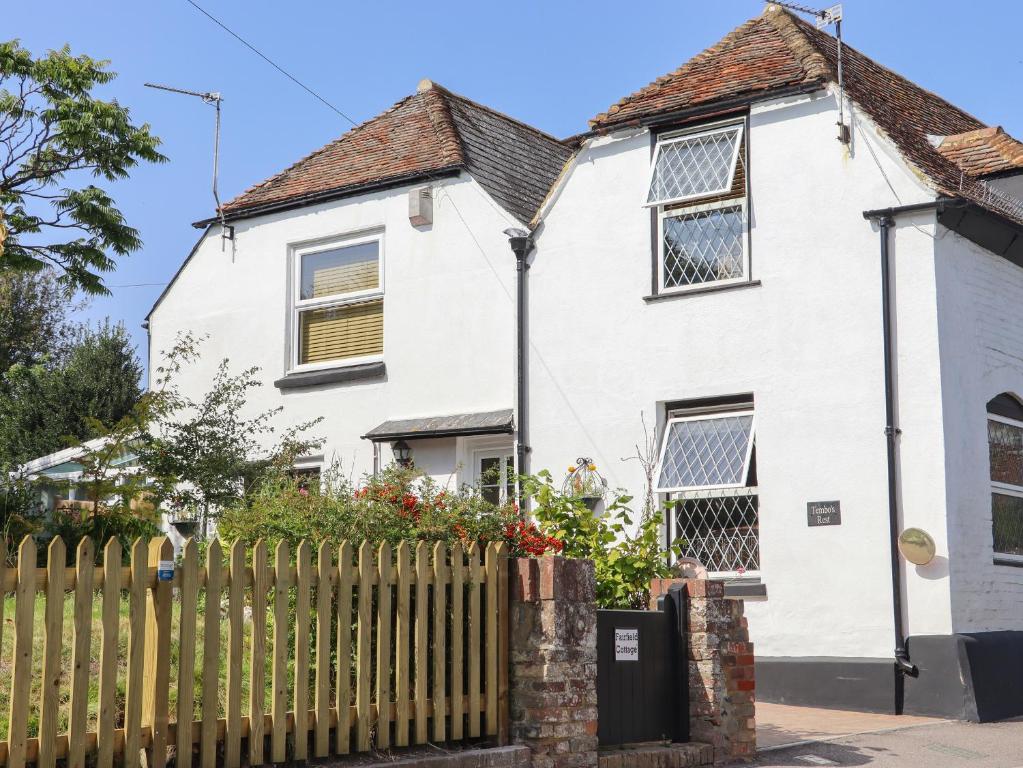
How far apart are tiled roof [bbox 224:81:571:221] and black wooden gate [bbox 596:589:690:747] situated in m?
6.93

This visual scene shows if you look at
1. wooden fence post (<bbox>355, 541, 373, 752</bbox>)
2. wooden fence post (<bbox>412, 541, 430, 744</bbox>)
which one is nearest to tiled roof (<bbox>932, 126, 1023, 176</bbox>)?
wooden fence post (<bbox>412, 541, 430, 744</bbox>)

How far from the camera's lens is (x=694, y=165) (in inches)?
525

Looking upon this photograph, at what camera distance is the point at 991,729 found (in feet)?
35.3

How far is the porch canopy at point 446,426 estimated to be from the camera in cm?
1394

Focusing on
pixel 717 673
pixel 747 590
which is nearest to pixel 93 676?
pixel 717 673

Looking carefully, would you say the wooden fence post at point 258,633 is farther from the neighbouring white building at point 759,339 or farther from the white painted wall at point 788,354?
the white painted wall at point 788,354

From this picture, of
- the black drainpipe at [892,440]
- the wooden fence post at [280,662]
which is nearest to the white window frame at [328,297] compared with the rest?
the black drainpipe at [892,440]

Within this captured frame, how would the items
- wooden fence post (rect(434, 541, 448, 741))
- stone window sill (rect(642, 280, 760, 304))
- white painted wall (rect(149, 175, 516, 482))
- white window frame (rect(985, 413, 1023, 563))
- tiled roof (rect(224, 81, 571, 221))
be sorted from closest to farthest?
wooden fence post (rect(434, 541, 448, 741))
white window frame (rect(985, 413, 1023, 563))
stone window sill (rect(642, 280, 760, 304))
white painted wall (rect(149, 175, 516, 482))
tiled roof (rect(224, 81, 571, 221))

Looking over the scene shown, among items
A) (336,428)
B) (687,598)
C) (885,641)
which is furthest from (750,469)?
(336,428)

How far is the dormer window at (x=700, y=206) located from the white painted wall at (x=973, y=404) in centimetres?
202

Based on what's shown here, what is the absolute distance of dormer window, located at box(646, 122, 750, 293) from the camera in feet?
42.7

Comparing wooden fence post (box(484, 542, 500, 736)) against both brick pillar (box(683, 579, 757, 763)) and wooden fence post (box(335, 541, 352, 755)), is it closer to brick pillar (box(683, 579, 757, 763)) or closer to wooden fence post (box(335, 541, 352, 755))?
wooden fence post (box(335, 541, 352, 755))

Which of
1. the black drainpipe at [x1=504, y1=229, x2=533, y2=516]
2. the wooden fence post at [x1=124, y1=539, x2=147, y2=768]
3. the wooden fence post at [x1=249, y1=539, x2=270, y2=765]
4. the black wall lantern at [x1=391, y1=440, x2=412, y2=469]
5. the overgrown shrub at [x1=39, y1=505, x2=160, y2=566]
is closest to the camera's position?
the wooden fence post at [x1=124, y1=539, x2=147, y2=768]

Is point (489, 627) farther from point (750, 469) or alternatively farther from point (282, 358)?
point (282, 358)
